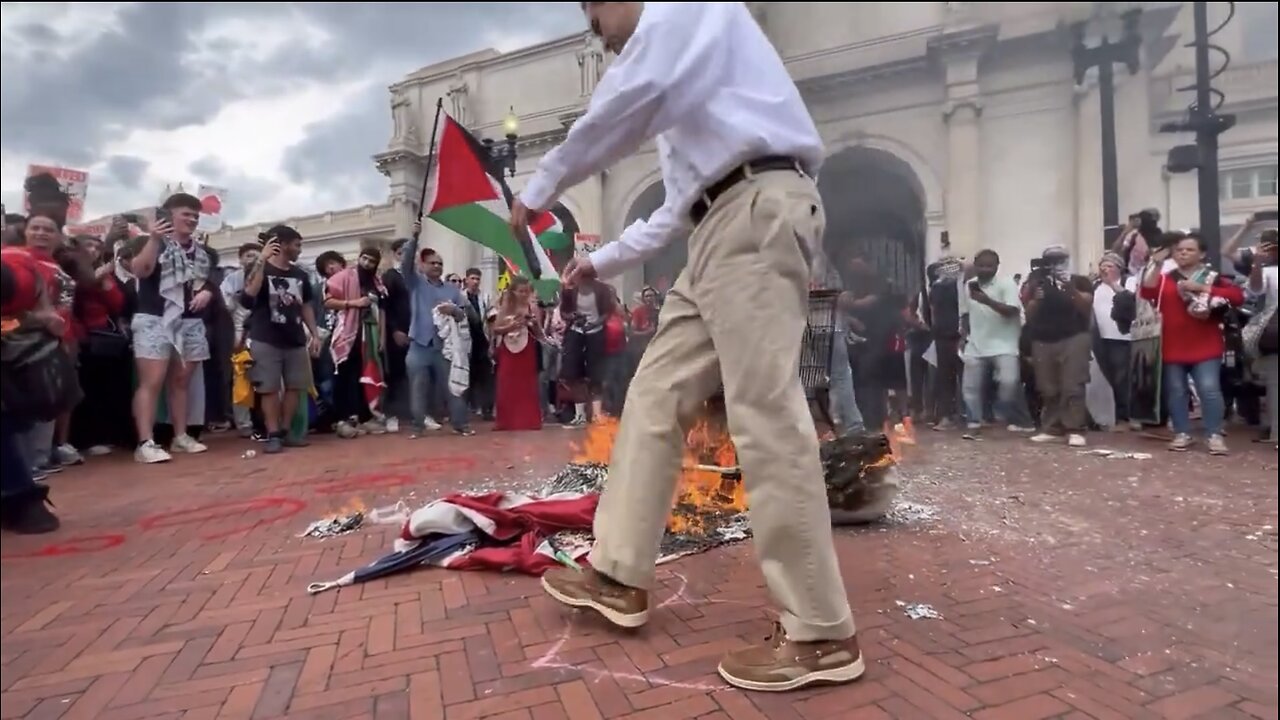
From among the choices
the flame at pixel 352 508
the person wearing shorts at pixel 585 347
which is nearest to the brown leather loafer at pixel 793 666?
the flame at pixel 352 508

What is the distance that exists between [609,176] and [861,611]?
1.57m

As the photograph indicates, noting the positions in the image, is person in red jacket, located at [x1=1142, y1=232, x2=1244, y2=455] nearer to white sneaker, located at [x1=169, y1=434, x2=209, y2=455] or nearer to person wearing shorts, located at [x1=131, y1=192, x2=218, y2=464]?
person wearing shorts, located at [x1=131, y1=192, x2=218, y2=464]

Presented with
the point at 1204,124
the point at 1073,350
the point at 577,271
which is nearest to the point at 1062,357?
the point at 1073,350

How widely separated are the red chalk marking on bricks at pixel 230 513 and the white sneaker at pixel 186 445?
1.92 metres

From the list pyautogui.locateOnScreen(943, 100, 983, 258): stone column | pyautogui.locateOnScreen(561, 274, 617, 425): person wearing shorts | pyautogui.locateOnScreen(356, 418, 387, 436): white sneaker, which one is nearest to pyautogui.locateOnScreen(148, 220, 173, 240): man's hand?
pyautogui.locateOnScreen(943, 100, 983, 258): stone column

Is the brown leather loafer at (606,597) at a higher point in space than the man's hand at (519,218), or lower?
lower

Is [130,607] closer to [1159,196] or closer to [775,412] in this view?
[775,412]

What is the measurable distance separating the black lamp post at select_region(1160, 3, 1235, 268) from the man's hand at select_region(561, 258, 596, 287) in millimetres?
1485

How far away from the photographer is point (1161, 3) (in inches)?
40.5

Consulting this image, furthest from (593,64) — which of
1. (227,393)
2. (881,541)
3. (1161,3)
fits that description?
(227,393)

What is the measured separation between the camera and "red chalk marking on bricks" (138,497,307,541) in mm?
3234

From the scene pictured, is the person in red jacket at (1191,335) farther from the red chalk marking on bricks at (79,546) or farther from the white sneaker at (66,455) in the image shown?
the white sneaker at (66,455)

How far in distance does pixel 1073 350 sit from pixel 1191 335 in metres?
0.69

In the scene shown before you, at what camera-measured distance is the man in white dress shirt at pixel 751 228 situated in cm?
157
